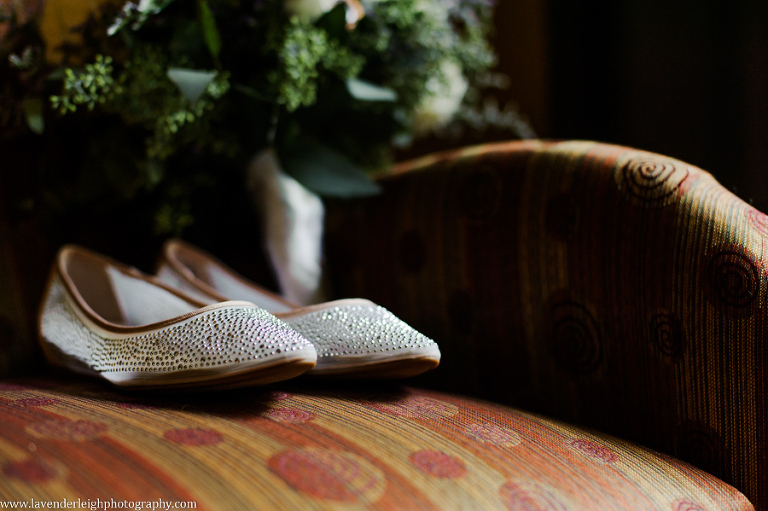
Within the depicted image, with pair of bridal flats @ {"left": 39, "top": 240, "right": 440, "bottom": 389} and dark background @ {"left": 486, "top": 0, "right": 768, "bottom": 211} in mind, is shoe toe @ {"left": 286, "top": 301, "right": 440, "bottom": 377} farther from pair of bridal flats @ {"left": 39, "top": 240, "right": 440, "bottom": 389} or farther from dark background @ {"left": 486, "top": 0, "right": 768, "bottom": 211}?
dark background @ {"left": 486, "top": 0, "right": 768, "bottom": 211}

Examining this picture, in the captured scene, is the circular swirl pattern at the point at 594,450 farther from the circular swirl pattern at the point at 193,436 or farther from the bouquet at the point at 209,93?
the bouquet at the point at 209,93

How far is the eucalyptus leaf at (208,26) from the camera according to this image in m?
0.49

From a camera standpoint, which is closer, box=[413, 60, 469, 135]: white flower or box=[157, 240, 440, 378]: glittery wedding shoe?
box=[157, 240, 440, 378]: glittery wedding shoe

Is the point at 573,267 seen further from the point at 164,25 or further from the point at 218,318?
the point at 164,25

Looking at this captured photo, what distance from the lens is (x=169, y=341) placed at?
35 centimetres

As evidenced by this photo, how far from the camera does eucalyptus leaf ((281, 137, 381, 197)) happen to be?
23.1 inches

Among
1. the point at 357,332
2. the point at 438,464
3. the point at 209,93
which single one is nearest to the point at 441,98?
the point at 209,93

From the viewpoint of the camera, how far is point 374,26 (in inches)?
24.7

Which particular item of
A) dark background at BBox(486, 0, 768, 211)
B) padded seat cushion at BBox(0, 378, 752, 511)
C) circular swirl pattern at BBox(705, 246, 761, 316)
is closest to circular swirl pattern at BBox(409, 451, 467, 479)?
padded seat cushion at BBox(0, 378, 752, 511)

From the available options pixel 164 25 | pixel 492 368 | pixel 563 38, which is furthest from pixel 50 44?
pixel 563 38

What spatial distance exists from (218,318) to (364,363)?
0.10 m

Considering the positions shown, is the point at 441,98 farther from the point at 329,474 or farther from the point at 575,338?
the point at 329,474

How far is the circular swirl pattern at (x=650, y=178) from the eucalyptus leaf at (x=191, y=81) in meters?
0.36

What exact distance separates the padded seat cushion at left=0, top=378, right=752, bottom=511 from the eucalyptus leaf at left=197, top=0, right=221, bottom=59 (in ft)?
1.04
